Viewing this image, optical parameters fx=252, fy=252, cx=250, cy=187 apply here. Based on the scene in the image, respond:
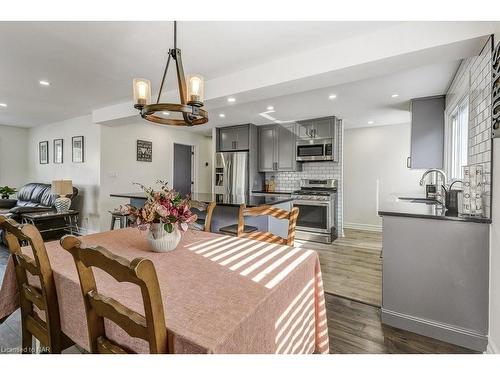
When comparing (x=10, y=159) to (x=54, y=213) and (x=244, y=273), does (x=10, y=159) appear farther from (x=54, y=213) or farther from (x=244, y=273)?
(x=244, y=273)

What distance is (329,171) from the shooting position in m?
5.29

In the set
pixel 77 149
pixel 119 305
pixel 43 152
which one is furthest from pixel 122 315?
pixel 43 152

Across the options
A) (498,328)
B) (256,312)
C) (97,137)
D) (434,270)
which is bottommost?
(498,328)

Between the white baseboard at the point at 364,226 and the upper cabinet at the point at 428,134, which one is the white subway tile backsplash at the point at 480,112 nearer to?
the upper cabinet at the point at 428,134

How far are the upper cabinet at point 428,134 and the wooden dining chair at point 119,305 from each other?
3862mm

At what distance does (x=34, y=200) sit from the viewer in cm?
522

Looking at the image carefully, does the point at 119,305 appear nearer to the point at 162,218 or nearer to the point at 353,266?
the point at 162,218

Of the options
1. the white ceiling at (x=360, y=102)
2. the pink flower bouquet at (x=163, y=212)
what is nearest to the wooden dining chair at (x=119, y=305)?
the pink flower bouquet at (x=163, y=212)

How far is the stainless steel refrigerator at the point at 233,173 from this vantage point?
5477 millimetres

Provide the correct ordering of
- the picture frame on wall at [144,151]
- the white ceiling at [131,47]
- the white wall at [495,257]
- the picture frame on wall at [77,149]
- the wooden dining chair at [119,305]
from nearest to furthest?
1. the wooden dining chair at [119,305]
2. the white wall at [495,257]
3. the white ceiling at [131,47]
4. the picture frame on wall at [77,149]
5. the picture frame on wall at [144,151]

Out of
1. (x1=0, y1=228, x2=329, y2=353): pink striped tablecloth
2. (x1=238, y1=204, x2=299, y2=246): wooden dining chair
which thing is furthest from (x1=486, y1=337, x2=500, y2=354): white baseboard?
(x1=238, y1=204, x2=299, y2=246): wooden dining chair

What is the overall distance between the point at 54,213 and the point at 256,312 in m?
4.79

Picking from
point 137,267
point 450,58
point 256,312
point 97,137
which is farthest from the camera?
point 97,137
